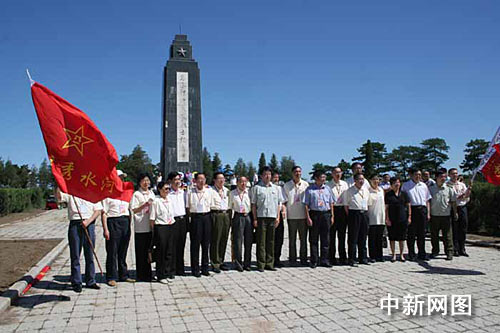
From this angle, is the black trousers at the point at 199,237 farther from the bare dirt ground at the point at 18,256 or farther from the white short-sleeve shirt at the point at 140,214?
the bare dirt ground at the point at 18,256

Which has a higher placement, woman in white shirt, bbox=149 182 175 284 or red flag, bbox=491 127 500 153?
red flag, bbox=491 127 500 153

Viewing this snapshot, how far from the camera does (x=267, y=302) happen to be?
4.93 m

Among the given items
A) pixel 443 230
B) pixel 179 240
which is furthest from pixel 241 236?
pixel 443 230

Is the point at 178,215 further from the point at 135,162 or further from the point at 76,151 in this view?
the point at 135,162

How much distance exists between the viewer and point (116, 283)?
586cm

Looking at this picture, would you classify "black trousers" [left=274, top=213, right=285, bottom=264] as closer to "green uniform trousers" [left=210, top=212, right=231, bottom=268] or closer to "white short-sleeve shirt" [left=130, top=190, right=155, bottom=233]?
"green uniform trousers" [left=210, top=212, right=231, bottom=268]

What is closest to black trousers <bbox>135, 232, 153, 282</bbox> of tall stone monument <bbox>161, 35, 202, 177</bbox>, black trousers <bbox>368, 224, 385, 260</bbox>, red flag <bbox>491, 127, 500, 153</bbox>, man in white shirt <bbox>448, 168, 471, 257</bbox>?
black trousers <bbox>368, 224, 385, 260</bbox>

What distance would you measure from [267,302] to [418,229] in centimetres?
435

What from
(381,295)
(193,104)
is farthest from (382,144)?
(381,295)

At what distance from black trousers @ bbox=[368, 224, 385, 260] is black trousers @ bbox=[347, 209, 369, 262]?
0.22 m

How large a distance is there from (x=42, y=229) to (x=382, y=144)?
53427mm

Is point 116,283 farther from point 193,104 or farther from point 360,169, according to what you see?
point 193,104

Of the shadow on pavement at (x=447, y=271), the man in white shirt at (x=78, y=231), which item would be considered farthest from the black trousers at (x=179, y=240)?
the shadow on pavement at (x=447, y=271)

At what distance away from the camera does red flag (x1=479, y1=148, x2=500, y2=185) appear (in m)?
6.94
